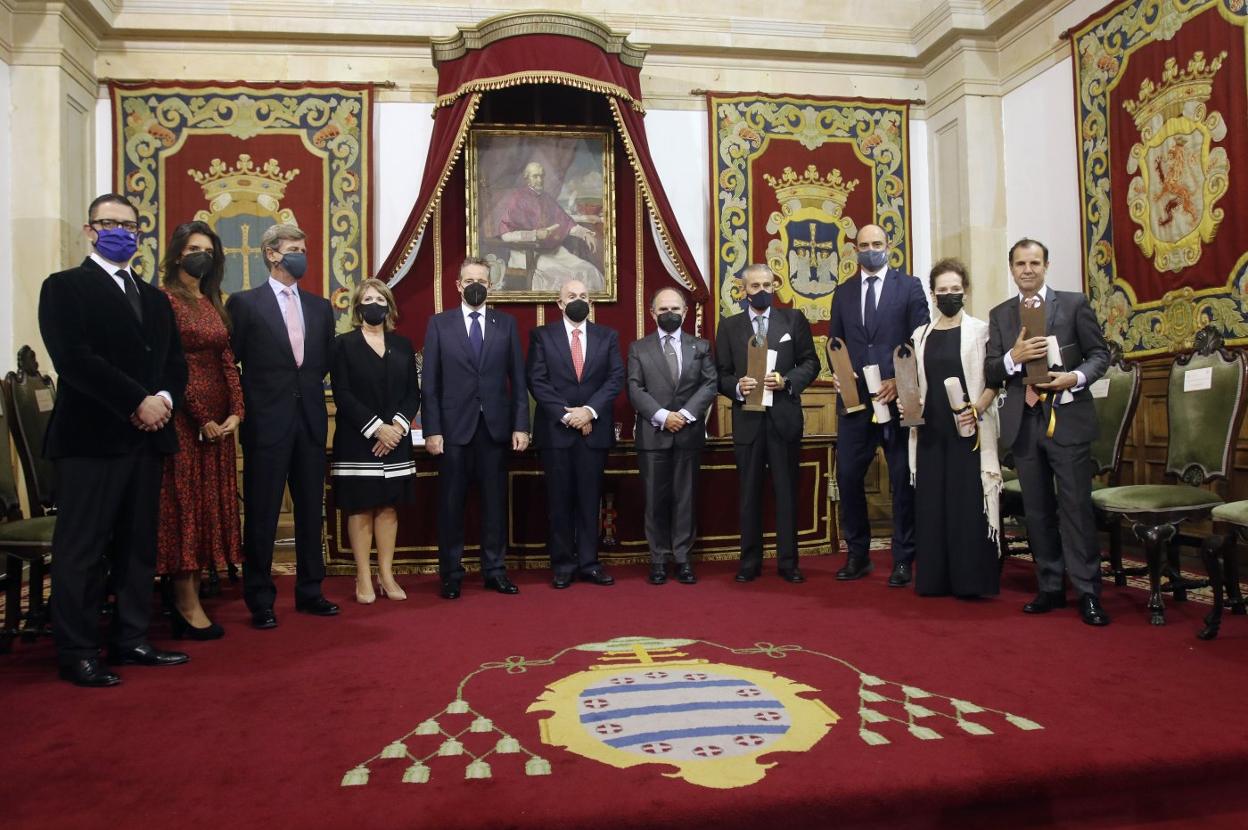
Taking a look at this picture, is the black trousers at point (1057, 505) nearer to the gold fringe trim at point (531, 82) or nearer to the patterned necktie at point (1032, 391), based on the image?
the patterned necktie at point (1032, 391)

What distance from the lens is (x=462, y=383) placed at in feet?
14.6

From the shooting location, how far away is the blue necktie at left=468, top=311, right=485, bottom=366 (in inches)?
177

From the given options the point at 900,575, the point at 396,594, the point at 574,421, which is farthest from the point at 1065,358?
the point at 396,594

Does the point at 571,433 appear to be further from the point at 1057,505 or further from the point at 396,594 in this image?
the point at 1057,505

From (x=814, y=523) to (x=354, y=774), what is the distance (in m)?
3.89

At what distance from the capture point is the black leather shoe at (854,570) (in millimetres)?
4762

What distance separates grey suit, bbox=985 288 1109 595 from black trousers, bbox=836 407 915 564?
2.36 feet

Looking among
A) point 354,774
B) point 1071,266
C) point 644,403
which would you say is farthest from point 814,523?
point 354,774

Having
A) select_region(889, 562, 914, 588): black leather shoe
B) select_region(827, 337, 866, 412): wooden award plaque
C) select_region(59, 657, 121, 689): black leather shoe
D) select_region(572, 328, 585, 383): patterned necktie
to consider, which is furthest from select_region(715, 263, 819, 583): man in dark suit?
select_region(59, 657, 121, 689): black leather shoe

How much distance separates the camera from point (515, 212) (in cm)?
680

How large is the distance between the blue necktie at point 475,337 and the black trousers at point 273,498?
2.89 ft

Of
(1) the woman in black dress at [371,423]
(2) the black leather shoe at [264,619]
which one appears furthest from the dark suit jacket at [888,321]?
(2) the black leather shoe at [264,619]

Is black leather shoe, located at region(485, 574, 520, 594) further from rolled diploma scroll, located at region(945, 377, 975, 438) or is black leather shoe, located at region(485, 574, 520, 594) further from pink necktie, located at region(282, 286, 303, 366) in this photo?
rolled diploma scroll, located at region(945, 377, 975, 438)

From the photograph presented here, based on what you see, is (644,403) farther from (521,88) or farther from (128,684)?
(521,88)
